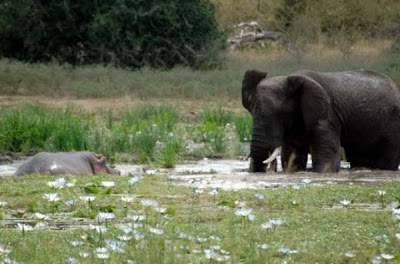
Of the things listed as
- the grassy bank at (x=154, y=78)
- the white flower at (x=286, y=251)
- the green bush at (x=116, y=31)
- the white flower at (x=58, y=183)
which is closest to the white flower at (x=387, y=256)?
the white flower at (x=286, y=251)

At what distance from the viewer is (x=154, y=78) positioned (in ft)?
87.7

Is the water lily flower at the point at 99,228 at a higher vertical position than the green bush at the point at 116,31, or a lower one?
higher

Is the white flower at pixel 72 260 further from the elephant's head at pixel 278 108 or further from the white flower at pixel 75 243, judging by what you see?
the elephant's head at pixel 278 108

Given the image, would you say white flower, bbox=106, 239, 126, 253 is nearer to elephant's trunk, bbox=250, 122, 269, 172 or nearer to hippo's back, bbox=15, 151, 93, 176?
hippo's back, bbox=15, 151, 93, 176

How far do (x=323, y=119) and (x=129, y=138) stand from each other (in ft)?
11.0

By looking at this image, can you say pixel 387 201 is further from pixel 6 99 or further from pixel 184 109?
pixel 6 99

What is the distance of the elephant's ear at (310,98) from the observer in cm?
1413

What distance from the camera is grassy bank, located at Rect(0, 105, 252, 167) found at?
51.8 ft

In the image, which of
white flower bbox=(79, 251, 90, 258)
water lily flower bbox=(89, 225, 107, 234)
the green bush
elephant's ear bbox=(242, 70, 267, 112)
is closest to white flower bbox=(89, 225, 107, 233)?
water lily flower bbox=(89, 225, 107, 234)

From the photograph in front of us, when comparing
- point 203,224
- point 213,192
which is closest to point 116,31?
point 213,192

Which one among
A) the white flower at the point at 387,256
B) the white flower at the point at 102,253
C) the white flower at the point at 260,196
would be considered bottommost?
the white flower at the point at 260,196

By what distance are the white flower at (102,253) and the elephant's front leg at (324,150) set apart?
7.35 m

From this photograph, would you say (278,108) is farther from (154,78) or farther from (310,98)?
(154,78)

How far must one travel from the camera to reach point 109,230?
794cm
